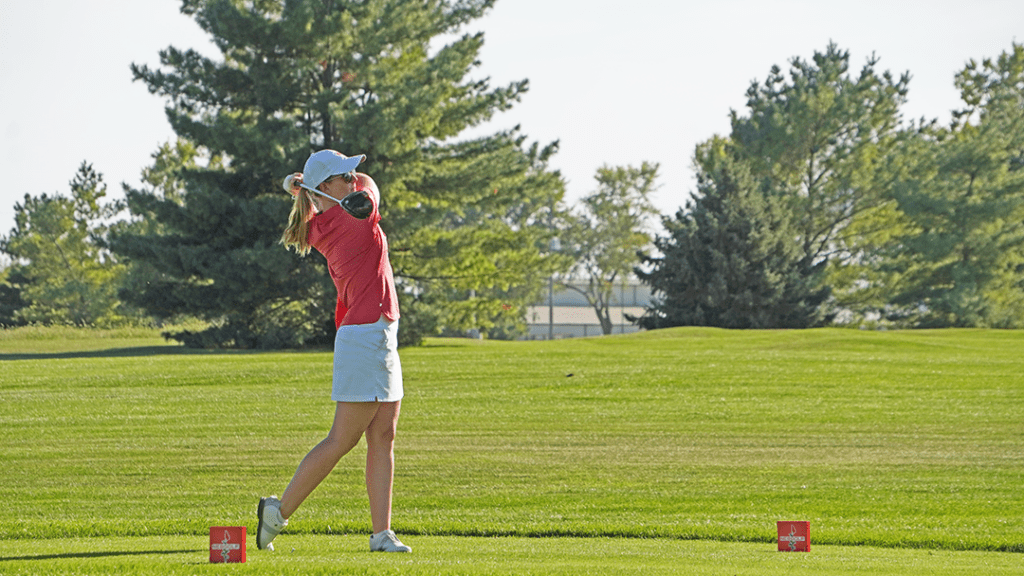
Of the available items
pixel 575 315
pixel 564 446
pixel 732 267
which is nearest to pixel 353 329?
pixel 564 446

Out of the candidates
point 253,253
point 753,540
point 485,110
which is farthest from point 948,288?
point 753,540

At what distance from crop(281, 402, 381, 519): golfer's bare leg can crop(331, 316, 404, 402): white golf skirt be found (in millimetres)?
94

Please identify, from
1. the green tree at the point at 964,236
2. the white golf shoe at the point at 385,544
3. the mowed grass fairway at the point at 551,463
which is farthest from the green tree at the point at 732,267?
the white golf shoe at the point at 385,544

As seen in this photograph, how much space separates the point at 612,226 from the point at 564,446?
180ft

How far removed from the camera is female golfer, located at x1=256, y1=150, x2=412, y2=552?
5180 millimetres

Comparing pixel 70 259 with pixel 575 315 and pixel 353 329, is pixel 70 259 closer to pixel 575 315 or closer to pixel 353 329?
pixel 575 315

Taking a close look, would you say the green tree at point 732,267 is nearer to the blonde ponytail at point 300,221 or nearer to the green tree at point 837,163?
the green tree at point 837,163

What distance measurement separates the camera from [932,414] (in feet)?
47.6

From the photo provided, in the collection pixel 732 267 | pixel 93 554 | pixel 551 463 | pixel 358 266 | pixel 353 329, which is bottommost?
pixel 551 463

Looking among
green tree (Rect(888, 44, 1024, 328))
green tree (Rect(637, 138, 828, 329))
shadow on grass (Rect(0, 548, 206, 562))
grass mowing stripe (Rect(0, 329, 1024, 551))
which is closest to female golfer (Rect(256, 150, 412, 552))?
shadow on grass (Rect(0, 548, 206, 562))

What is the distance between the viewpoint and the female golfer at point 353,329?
5180 millimetres

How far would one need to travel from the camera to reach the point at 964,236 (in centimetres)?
4484

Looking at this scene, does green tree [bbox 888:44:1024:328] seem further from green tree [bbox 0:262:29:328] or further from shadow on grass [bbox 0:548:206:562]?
green tree [bbox 0:262:29:328]

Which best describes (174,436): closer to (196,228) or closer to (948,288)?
(196,228)
